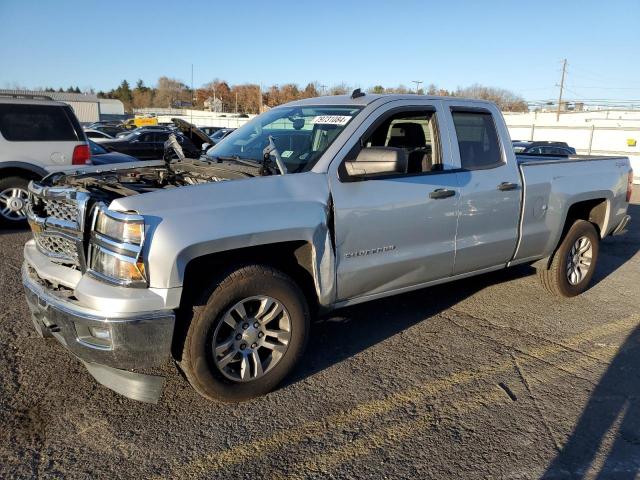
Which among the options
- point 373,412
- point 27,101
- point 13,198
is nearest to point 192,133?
point 373,412

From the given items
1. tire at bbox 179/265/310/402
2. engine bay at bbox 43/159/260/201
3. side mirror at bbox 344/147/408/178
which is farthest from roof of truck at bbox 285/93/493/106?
tire at bbox 179/265/310/402

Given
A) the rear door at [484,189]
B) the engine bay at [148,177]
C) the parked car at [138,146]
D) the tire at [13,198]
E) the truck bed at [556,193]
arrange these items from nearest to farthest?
the engine bay at [148,177] < the rear door at [484,189] < the truck bed at [556,193] < the tire at [13,198] < the parked car at [138,146]

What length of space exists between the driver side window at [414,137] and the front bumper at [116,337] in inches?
82.5

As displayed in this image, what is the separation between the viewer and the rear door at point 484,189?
4.30 meters

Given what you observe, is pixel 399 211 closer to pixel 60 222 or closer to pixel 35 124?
pixel 60 222

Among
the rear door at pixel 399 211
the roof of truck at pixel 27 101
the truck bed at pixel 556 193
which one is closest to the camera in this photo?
the rear door at pixel 399 211

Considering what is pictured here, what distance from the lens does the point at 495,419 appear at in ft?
10.5

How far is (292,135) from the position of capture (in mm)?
4059

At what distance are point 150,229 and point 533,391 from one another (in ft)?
8.92

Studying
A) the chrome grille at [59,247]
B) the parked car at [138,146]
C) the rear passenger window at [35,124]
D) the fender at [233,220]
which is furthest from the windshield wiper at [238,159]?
the parked car at [138,146]

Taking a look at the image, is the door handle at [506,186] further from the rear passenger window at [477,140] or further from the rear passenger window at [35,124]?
the rear passenger window at [35,124]

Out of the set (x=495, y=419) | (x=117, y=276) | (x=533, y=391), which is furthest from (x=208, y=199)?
(x=533, y=391)

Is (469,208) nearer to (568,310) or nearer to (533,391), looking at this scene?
(533,391)

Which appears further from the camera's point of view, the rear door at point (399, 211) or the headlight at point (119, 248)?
the rear door at point (399, 211)
